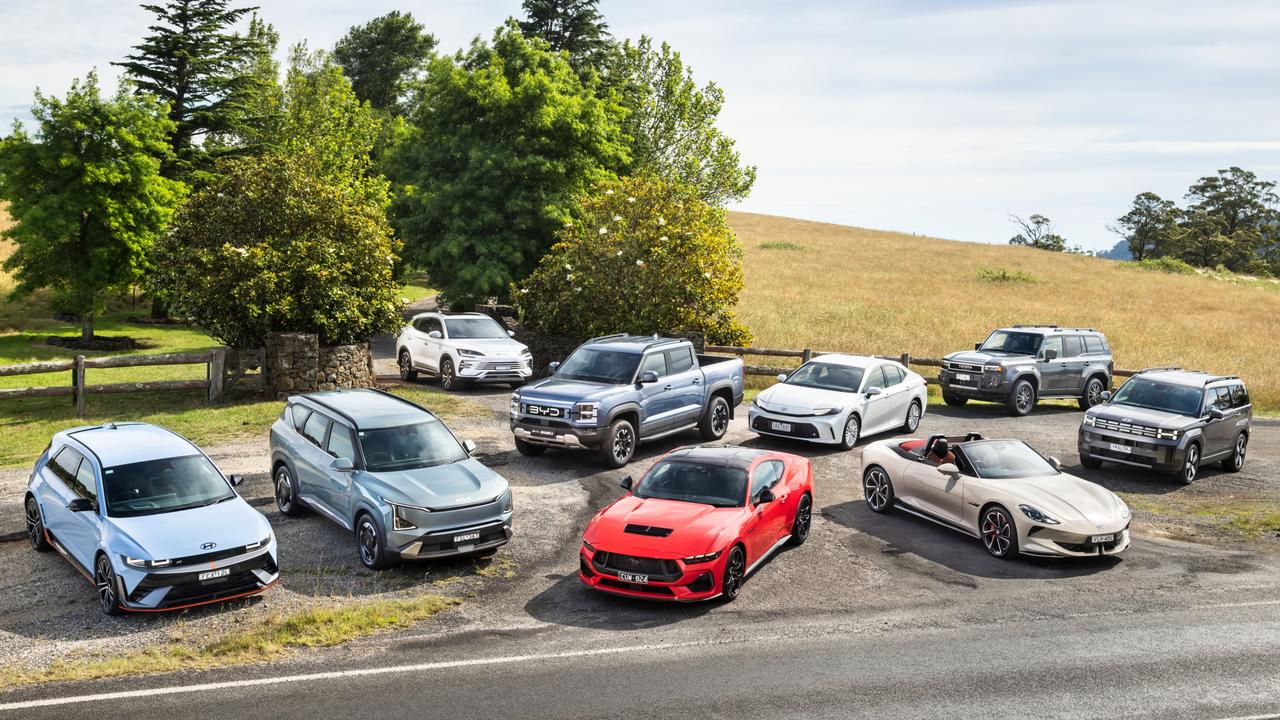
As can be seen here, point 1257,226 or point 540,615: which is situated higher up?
point 1257,226

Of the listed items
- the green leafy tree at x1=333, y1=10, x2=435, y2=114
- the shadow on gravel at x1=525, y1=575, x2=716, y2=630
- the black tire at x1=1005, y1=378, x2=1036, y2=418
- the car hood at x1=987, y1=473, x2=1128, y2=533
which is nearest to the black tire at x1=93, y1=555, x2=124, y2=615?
the shadow on gravel at x1=525, y1=575, x2=716, y2=630

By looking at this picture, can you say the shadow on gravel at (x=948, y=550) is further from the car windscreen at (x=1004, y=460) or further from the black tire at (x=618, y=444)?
the black tire at (x=618, y=444)

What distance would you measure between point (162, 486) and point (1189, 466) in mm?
16298

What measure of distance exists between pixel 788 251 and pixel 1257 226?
53.3 meters

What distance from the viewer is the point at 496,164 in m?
32.4

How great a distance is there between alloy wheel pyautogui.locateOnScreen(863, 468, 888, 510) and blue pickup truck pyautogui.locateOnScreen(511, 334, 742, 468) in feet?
13.4

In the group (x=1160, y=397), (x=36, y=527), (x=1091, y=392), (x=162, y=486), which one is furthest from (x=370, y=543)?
(x=1091, y=392)

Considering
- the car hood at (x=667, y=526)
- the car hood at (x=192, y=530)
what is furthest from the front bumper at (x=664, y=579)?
the car hood at (x=192, y=530)

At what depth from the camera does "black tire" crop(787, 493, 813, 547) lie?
12.7 meters

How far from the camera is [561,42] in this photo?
46.6 m

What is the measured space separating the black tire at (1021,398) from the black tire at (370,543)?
16570 millimetres

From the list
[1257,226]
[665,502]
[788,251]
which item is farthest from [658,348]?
[1257,226]

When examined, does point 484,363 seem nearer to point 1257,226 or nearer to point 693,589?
point 693,589

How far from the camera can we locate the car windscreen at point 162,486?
1061 centimetres
